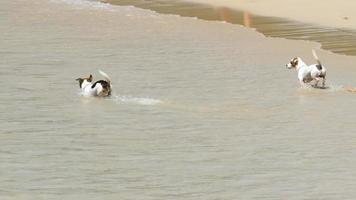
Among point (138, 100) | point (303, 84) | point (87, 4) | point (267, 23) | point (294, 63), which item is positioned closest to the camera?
point (138, 100)

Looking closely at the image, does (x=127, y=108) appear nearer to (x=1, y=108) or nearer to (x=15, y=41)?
(x=1, y=108)

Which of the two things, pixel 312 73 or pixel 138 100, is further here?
pixel 312 73

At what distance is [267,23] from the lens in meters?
23.2

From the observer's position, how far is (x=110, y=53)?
62.5 feet

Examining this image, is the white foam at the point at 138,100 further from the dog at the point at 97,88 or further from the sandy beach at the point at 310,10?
the sandy beach at the point at 310,10

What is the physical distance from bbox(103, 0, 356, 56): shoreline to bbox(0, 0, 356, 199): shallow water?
52 cm

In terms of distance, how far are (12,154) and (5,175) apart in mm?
969

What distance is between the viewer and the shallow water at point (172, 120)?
9.87 m

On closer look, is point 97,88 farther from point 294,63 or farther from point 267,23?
point 267,23

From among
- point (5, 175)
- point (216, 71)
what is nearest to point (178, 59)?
point (216, 71)

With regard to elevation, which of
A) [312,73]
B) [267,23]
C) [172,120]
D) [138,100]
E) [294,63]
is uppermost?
[267,23]

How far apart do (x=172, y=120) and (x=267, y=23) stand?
35.0ft

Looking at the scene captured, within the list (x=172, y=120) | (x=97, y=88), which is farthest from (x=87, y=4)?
(x=172, y=120)

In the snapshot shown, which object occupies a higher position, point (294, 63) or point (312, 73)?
point (294, 63)
